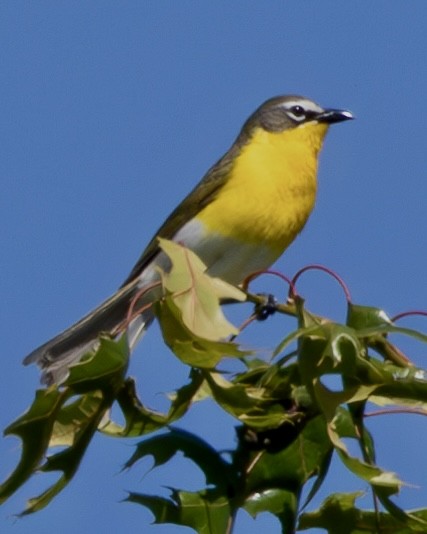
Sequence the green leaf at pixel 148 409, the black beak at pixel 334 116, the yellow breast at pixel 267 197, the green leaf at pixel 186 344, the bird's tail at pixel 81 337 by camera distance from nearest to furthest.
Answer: the green leaf at pixel 186 344
the green leaf at pixel 148 409
the bird's tail at pixel 81 337
the yellow breast at pixel 267 197
the black beak at pixel 334 116

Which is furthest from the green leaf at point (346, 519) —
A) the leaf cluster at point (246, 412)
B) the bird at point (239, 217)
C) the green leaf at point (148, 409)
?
→ the bird at point (239, 217)

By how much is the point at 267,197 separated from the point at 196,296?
5.07 m

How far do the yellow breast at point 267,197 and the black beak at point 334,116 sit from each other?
11.9 inches

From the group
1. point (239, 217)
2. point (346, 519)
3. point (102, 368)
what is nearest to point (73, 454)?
point (102, 368)

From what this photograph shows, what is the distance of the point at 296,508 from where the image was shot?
4.20 meters

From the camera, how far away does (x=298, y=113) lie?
9.88 metres

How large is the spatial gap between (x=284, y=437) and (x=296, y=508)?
9.3 inches

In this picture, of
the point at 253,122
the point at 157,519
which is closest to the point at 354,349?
the point at 157,519

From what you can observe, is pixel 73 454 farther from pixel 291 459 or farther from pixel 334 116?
pixel 334 116

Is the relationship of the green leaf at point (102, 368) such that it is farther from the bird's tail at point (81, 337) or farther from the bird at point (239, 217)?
the bird at point (239, 217)

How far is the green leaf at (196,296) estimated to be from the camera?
3.70m

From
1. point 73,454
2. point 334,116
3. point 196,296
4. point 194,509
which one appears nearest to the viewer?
point 196,296

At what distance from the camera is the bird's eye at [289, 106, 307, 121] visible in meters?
9.82

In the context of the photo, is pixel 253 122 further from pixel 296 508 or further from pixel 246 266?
pixel 296 508
